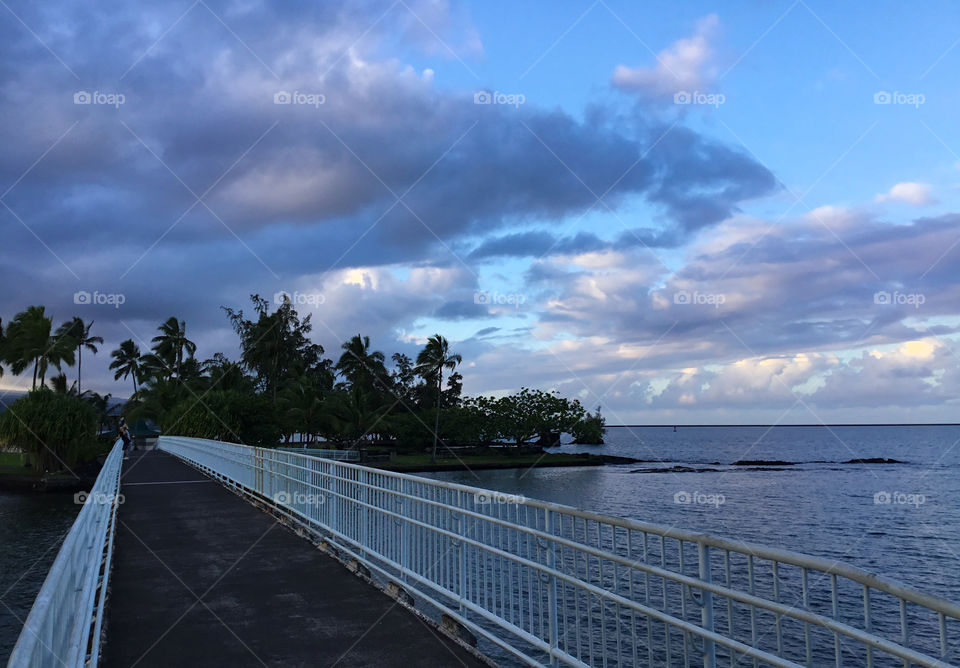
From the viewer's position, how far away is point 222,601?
773 centimetres

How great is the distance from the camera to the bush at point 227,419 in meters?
49.5

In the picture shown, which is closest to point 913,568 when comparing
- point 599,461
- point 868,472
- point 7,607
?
point 7,607

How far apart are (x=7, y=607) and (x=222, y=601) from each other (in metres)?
15.1

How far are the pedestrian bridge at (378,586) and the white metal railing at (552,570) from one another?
0.8 inches

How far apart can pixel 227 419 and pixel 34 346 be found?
2226cm

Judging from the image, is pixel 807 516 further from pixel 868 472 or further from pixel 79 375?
pixel 79 375

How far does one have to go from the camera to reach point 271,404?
57094 millimetres

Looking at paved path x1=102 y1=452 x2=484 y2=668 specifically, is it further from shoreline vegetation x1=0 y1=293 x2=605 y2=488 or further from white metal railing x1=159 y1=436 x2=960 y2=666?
shoreline vegetation x1=0 y1=293 x2=605 y2=488

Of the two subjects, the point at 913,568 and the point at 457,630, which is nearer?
the point at 457,630

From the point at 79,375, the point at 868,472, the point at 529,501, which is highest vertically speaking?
the point at 79,375

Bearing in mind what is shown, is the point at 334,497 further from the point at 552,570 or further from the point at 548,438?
the point at 548,438

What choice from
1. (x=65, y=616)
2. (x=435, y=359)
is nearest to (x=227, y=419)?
(x=435, y=359)

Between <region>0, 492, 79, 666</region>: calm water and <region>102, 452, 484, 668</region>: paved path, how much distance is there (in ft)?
22.8

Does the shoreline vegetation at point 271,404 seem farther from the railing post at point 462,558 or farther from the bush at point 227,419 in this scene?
the railing post at point 462,558
